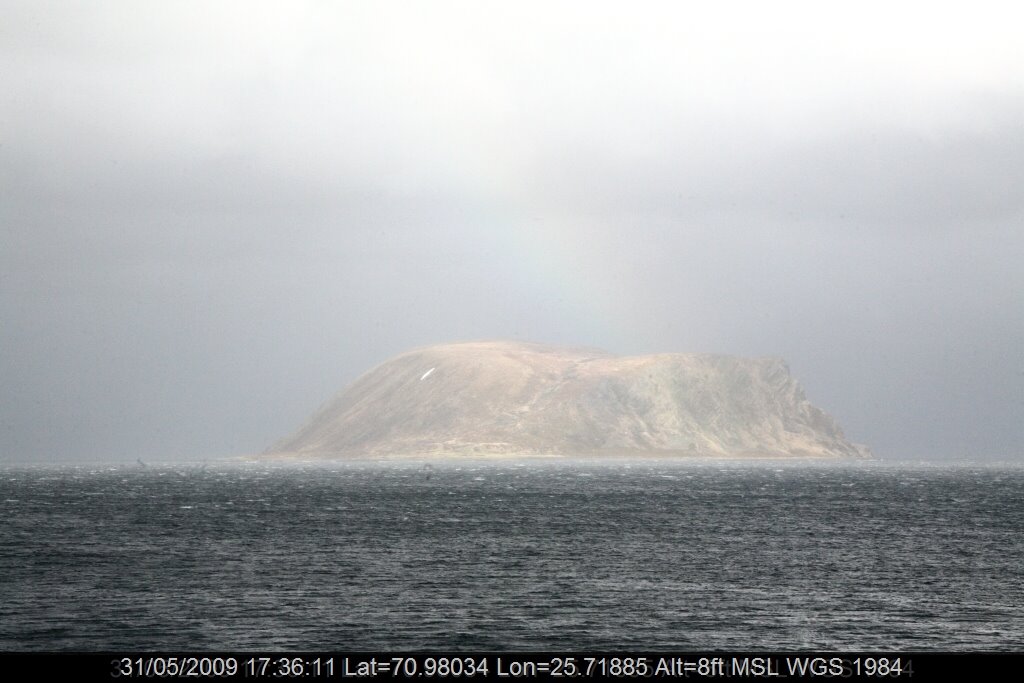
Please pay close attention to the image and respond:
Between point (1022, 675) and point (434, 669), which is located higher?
point (1022, 675)

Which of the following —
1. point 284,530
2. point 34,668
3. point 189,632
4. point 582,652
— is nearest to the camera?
point 34,668

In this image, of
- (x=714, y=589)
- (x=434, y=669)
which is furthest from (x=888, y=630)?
(x=434, y=669)

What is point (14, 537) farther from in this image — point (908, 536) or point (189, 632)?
point (908, 536)

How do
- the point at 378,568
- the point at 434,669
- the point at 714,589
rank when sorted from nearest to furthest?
1. the point at 434,669
2. the point at 714,589
3. the point at 378,568

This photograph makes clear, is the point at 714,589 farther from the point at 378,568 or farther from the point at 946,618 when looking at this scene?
the point at 378,568

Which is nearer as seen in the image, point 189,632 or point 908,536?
point 189,632

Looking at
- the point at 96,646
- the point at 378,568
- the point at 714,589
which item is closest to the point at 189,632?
the point at 96,646
